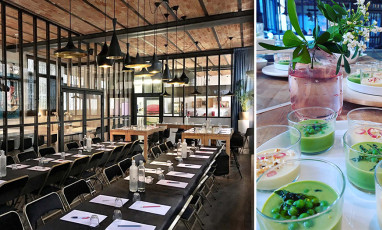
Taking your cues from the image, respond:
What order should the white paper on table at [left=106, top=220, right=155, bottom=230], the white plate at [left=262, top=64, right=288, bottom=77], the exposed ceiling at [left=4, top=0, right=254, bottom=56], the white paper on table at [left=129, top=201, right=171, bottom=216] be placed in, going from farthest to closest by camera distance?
1. the exposed ceiling at [left=4, top=0, right=254, bottom=56]
2. the white paper on table at [left=129, top=201, right=171, bottom=216]
3. the white paper on table at [left=106, top=220, right=155, bottom=230]
4. the white plate at [left=262, top=64, right=288, bottom=77]

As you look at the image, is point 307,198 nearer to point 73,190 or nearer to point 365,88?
point 365,88

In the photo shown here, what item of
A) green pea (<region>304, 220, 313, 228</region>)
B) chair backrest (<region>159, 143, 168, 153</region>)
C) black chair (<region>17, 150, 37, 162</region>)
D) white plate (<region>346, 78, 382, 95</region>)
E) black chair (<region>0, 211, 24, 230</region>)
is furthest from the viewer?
chair backrest (<region>159, 143, 168, 153</region>)

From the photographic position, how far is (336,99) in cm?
62

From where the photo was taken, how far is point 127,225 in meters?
1.54

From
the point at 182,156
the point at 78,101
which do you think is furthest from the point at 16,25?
the point at 182,156

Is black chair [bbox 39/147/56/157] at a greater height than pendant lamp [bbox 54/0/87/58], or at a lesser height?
lesser

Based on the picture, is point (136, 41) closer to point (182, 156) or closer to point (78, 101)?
point (78, 101)

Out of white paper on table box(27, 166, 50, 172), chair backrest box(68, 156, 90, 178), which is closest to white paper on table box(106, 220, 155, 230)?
white paper on table box(27, 166, 50, 172)

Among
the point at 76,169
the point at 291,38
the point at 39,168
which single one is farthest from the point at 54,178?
the point at 291,38

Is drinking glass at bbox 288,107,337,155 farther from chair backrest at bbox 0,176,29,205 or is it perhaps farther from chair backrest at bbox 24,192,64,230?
chair backrest at bbox 0,176,29,205

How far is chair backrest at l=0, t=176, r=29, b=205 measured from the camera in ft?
7.34

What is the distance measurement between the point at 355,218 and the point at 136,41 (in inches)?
280

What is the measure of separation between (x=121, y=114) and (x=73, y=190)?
20.2 ft

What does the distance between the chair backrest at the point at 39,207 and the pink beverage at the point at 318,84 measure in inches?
78.7
